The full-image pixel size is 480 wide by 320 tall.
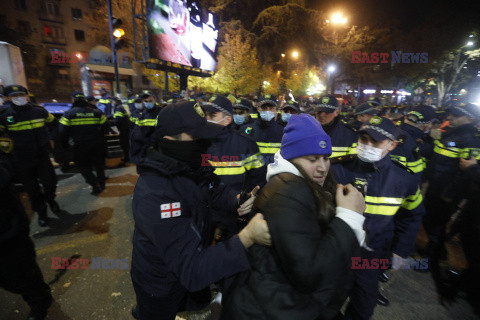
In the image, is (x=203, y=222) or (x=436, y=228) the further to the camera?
(x=436, y=228)

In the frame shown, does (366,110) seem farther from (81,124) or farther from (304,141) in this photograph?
(81,124)

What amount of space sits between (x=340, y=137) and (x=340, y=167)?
191 cm

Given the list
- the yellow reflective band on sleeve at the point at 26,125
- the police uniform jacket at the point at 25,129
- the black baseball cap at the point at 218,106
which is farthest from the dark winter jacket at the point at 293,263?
the yellow reflective band on sleeve at the point at 26,125

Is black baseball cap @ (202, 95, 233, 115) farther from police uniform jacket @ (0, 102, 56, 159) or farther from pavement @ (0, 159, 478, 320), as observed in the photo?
police uniform jacket @ (0, 102, 56, 159)

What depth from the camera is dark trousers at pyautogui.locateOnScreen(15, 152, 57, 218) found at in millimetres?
4406

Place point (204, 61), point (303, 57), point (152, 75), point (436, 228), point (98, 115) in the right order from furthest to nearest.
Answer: point (303, 57) < point (152, 75) < point (204, 61) < point (98, 115) < point (436, 228)

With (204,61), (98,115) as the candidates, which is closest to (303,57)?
(204,61)

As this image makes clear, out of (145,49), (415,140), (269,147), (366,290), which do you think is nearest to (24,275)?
(366,290)

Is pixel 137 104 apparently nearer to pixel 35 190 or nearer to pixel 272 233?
pixel 35 190

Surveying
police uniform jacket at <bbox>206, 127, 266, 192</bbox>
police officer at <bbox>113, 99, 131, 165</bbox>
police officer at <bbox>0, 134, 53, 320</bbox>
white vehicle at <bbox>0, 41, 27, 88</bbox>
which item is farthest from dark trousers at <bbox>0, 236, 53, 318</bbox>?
white vehicle at <bbox>0, 41, 27, 88</bbox>

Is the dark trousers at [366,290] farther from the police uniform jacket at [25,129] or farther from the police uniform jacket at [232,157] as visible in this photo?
the police uniform jacket at [25,129]

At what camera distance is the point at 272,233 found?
117cm

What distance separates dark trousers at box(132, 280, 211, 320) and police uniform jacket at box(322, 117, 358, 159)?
3.40 meters

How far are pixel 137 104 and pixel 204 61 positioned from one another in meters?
8.69
